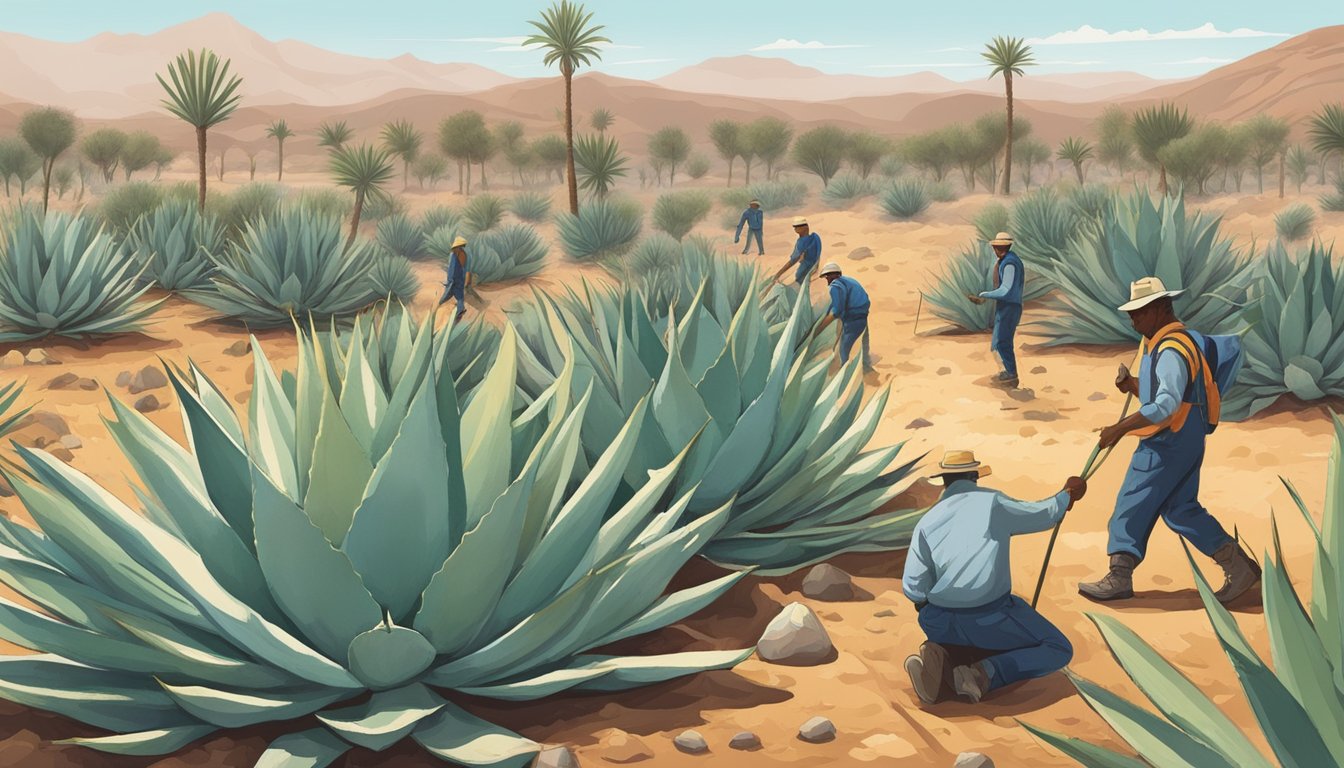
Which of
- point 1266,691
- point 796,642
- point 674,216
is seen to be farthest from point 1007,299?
point 674,216

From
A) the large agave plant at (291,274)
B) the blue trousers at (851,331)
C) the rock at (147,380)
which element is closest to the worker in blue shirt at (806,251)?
the blue trousers at (851,331)

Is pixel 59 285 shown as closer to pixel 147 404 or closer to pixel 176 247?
pixel 147 404

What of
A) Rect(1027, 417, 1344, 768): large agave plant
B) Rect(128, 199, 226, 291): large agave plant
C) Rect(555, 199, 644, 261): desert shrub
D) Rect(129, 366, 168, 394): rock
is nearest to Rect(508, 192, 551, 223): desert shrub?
Rect(555, 199, 644, 261): desert shrub

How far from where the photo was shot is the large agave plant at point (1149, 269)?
11.2m

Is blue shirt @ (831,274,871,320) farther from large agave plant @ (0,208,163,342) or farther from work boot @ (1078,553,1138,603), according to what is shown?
large agave plant @ (0,208,163,342)

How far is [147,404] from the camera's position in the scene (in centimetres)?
882

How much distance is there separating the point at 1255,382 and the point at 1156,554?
3850 mm

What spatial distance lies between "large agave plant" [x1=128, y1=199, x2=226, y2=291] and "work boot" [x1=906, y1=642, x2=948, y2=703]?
10724mm

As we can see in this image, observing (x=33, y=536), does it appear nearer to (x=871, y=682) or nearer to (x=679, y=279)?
(x=871, y=682)

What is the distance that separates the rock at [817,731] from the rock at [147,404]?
692cm

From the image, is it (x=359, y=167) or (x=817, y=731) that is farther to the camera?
(x=359, y=167)

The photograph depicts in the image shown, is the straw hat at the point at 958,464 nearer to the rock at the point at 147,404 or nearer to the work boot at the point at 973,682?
the work boot at the point at 973,682

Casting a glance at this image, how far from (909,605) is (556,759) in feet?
6.96

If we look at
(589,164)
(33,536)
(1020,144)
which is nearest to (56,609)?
(33,536)
